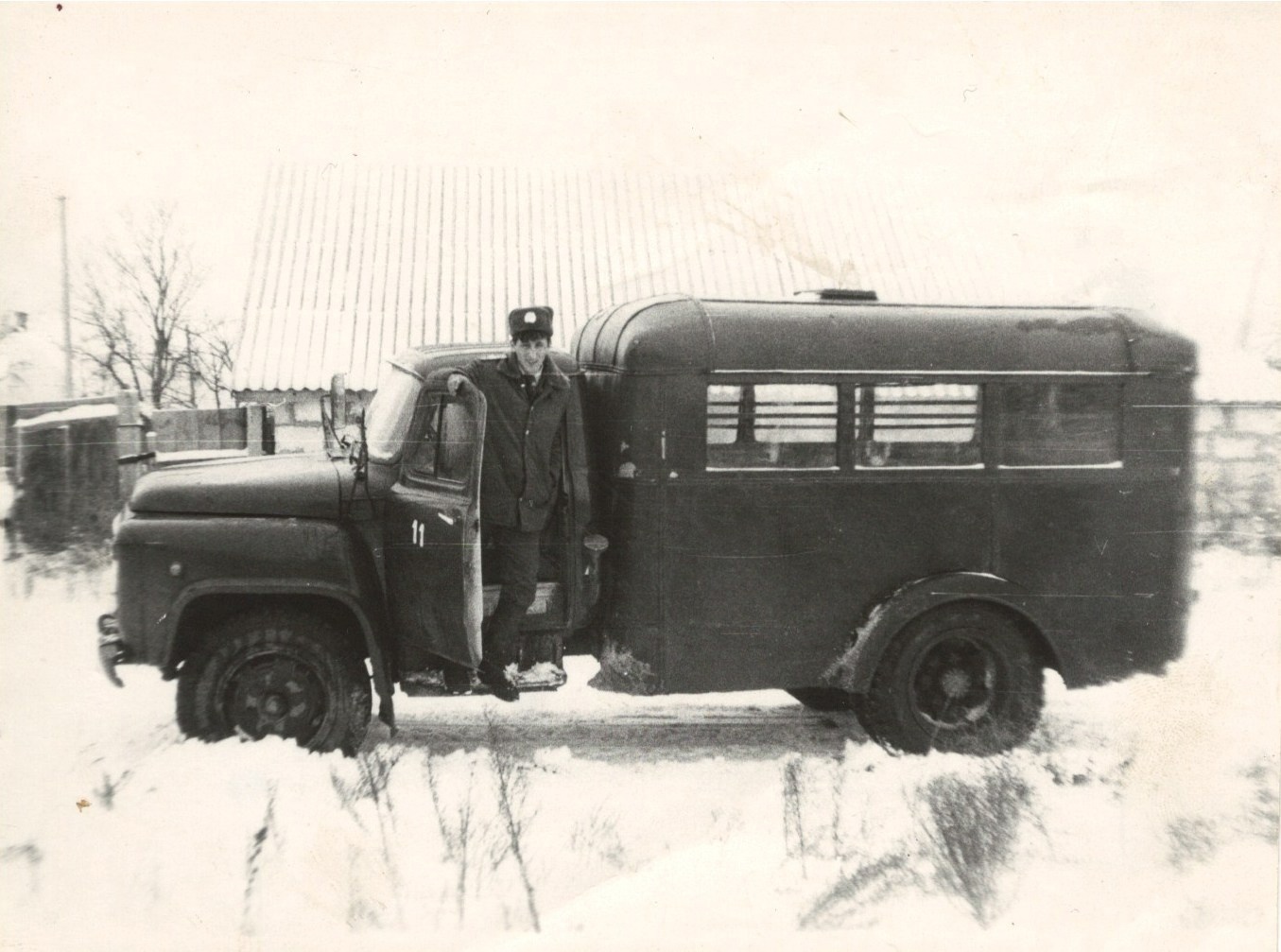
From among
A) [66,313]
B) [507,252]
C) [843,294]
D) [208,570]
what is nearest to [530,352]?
[843,294]

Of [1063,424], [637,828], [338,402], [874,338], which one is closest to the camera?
[637,828]

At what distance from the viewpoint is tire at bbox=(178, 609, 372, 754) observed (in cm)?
500

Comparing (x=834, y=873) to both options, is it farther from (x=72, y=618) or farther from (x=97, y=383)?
(x=97, y=383)

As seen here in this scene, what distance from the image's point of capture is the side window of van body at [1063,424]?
213 inches

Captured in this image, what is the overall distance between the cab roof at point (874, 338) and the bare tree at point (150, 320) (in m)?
2.42

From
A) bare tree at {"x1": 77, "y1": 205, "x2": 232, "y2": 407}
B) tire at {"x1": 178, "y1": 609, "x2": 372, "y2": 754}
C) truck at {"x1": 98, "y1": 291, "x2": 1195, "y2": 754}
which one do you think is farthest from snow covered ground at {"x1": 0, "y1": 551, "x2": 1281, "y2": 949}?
bare tree at {"x1": 77, "y1": 205, "x2": 232, "y2": 407}

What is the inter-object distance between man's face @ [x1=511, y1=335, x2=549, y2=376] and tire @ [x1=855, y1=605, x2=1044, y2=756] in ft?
7.62

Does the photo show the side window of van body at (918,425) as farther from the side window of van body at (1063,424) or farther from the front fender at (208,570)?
the front fender at (208,570)

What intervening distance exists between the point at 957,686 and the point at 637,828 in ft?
6.38

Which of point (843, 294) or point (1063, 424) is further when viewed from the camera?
point (843, 294)

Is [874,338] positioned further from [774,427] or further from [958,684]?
[958,684]

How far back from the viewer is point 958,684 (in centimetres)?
557

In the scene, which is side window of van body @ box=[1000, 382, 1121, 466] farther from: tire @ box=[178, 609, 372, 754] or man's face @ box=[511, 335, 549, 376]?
tire @ box=[178, 609, 372, 754]

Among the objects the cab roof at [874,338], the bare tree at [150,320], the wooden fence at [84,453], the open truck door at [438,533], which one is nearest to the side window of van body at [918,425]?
the cab roof at [874,338]
